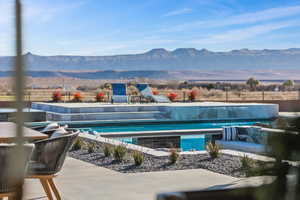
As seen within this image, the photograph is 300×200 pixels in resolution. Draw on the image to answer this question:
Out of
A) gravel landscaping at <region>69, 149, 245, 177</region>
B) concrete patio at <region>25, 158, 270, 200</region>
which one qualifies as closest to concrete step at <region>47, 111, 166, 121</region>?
gravel landscaping at <region>69, 149, 245, 177</region>

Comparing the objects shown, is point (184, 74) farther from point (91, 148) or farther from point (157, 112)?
point (91, 148)

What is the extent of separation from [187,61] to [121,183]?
520ft

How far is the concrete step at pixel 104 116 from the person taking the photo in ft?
56.7

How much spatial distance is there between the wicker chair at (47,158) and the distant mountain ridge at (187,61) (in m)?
140

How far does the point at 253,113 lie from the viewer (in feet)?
63.8

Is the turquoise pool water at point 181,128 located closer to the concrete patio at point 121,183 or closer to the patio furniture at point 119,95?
the patio furniture at point 119,95

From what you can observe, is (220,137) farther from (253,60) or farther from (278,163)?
(253,60)

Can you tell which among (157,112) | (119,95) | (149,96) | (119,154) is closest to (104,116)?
(157,112)

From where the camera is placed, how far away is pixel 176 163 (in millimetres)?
7750

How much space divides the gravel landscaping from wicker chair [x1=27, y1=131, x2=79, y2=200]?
90.8 inches

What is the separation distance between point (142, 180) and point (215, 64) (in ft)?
519

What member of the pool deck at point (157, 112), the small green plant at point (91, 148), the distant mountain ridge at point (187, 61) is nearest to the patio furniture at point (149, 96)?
the pool deck at point (157, 112)

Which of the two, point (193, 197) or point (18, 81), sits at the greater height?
point (18, 81)

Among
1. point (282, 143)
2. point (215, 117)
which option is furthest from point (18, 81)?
point (215, 117)
